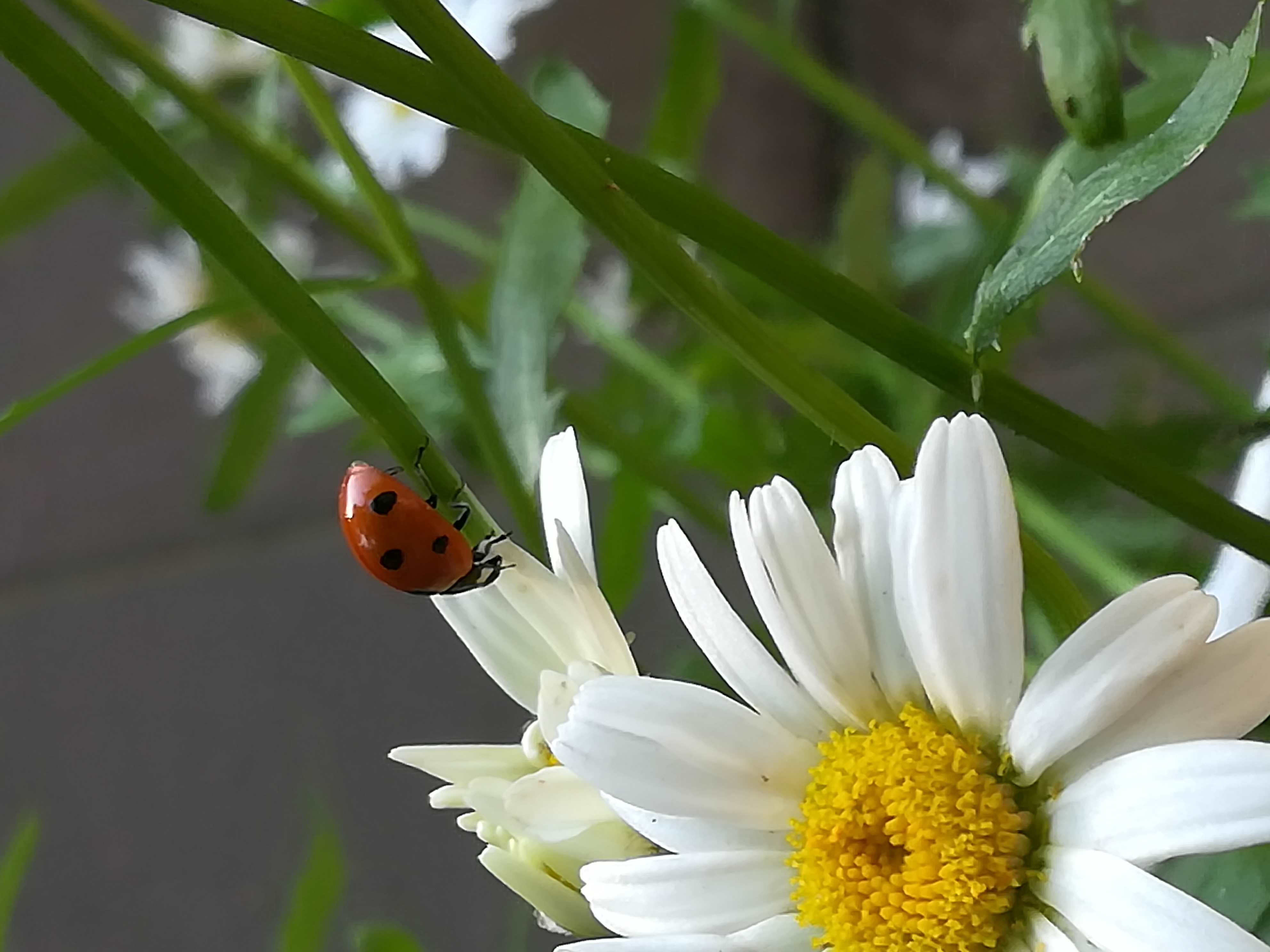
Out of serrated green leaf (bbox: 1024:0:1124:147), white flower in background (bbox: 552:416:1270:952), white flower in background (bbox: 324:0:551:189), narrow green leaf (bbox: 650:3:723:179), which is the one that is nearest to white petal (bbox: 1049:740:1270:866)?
white flower in background (bbox: 552:416:1270:952)

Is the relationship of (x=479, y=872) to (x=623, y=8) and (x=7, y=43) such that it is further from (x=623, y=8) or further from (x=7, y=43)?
(x=7, y=43)

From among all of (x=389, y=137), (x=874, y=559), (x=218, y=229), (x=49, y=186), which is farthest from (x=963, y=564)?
(x=389, y=137)

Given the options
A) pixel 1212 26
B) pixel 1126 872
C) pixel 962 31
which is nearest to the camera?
pixel 1126 872

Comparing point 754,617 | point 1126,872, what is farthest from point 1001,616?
point 754,617

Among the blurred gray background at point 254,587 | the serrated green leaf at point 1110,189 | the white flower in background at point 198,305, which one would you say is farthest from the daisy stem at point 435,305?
the blurred gray background at point 254,587

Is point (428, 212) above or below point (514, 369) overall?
above

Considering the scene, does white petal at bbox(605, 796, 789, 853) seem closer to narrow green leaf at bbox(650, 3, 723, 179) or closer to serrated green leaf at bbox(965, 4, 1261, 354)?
serrated green leaf at bbox(965, 4, 1261, 354)
